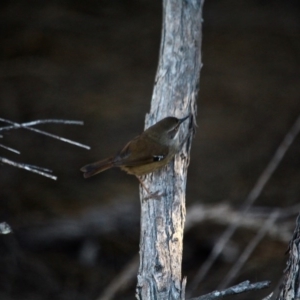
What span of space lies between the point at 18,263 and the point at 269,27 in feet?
13.4

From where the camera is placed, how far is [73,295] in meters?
7.41

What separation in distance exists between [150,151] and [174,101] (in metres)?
0.49

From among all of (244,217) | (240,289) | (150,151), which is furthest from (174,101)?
(244,217)

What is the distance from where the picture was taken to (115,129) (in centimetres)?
845

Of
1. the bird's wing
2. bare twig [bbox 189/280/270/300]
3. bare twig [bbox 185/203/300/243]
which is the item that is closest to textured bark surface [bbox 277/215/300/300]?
bare twig [bbox 189/280/270/300]

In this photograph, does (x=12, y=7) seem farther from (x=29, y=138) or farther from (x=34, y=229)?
(x=34, y=229)

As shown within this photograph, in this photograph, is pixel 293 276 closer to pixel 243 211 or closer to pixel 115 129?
pixel 243 211

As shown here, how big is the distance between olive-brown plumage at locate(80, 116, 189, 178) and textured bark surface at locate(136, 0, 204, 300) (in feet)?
0.22

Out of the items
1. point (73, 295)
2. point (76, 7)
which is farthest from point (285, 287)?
point (76, 7)

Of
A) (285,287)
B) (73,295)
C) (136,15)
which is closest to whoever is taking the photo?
(285,287)

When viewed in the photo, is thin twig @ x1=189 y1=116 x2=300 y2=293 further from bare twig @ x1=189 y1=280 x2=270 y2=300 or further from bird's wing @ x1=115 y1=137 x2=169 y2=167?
bare twig @ x1=189 y1=280 x2=270 y2=300

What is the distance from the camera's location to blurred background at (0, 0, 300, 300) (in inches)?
301

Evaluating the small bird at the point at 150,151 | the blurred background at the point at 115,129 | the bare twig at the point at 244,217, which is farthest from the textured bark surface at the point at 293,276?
the blurred background at the point at 115,129

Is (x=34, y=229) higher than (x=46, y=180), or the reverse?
(x=46, y=180)
